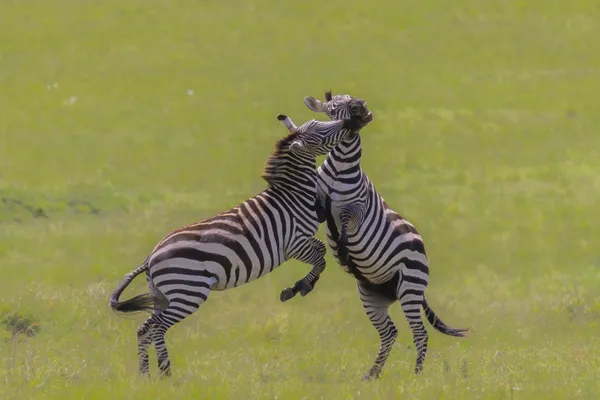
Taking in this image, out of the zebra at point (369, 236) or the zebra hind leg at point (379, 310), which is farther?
the zebra hind leg at point (379, 310)

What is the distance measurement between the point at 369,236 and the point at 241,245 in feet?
5.42

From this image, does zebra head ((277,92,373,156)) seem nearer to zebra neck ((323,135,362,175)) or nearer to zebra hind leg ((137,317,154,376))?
zebra neck ((323,135,362,175))

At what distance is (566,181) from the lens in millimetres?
26766

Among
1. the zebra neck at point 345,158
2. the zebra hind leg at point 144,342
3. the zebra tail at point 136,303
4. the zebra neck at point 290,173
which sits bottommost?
the zebra hind leg at point 144,342

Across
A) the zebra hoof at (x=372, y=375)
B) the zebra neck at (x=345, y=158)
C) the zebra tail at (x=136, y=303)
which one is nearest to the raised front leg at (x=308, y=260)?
the zebra neck at (x=345, y=158)

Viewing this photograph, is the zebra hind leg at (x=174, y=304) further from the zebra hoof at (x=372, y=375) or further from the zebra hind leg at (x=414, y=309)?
the zebra hind leg at (x=414, y=309)

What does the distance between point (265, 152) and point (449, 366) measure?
58.7 feet

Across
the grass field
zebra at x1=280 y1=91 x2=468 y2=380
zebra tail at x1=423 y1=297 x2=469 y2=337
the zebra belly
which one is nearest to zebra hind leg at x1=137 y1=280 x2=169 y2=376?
the grass field

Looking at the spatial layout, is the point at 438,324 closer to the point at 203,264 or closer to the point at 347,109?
the point at 347,109

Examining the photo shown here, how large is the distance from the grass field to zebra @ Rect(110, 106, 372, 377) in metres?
0.64

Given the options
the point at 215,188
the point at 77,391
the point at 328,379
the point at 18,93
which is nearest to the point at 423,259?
the point at 328,379

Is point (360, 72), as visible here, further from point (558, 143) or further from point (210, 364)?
point (210, 364)

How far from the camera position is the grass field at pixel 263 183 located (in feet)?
37.9

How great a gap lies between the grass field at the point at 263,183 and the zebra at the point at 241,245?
0.64m
